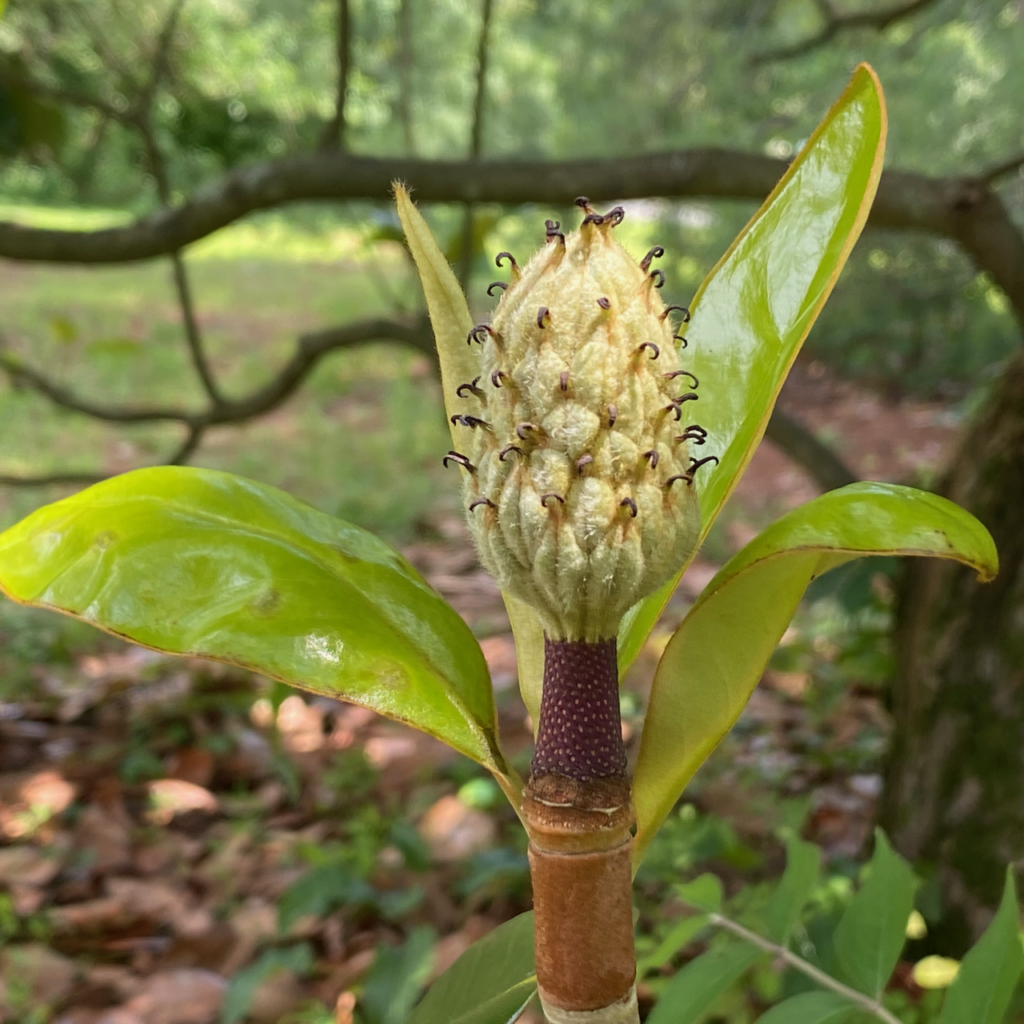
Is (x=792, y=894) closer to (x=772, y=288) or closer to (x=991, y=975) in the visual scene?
(x=991, y=975)

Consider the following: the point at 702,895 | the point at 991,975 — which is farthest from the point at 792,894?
the point at 991,975

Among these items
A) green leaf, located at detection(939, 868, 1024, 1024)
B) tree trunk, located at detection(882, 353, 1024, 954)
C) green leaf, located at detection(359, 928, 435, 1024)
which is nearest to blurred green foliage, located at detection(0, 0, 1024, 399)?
tree trunk, located at detection(882, 353, 1024, 954)

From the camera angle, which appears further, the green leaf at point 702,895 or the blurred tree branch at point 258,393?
the blurred tree branch at point 258,393

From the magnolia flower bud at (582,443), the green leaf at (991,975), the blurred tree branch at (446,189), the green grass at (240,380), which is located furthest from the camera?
the green grass at (240,380)

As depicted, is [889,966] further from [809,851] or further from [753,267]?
[753,267]

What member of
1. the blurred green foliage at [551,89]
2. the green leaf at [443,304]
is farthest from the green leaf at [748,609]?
the blurred green foliage at [551,89]

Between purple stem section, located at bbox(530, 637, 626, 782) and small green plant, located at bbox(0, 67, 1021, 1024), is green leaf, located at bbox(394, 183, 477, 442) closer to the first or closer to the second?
small green plant, located at bbox(0, 67, 1021, 1024)

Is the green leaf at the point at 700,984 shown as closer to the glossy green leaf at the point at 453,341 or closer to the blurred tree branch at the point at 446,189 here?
the glossy green leaf at the point at 453,341
